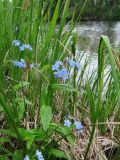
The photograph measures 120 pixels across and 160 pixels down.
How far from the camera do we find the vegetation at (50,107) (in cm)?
121

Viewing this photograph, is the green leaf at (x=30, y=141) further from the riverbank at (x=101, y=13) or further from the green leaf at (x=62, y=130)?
the riverbank at (x=101, y=13)

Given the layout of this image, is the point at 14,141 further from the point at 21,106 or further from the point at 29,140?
the point at 29,140

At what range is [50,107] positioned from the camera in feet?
4.08

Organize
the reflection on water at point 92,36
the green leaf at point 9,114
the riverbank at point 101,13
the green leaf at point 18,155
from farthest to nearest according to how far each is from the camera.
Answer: the riverbank at point 101,13 → the reflection on water at point 92,36 → the green leaf at point 18,155 → the green leaf at point 9,114

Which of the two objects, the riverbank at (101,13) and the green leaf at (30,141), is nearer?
the green leaf at (30,141)

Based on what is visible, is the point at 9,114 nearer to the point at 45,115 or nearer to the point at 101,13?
the point at 45,115

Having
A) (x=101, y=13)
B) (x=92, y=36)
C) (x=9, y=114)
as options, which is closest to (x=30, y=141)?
(x=9, y=114)

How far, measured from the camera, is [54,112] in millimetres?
1571

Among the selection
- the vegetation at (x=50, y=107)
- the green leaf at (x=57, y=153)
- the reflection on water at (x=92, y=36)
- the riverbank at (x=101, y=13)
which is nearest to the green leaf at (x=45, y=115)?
the vegetation at (x=50, y=107)

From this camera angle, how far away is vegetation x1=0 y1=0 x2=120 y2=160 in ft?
3.98

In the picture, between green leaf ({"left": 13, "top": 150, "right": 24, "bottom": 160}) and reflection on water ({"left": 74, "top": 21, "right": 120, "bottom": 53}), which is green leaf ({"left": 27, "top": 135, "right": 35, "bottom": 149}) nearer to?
green leaf ({"left": 13, "top": 150, "right": 24, "bottom": 160})

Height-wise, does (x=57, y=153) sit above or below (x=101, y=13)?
above

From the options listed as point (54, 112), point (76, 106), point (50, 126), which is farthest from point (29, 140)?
point (76, 106)

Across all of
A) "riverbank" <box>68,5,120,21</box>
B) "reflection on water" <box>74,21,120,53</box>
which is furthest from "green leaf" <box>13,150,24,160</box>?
"riverbank" <box>68,5,120,21</box>
